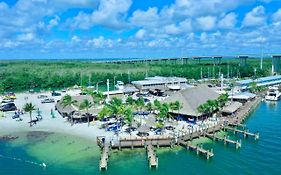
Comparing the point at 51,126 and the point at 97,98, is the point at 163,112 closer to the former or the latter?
the point at 51,126

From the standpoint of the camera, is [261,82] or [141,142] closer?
[141,142]

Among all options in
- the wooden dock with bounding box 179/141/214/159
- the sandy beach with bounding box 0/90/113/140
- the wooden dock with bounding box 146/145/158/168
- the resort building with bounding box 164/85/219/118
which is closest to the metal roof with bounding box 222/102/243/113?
the resort building with bounding box 164/85/219/118

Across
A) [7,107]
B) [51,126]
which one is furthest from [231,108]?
[7,107]

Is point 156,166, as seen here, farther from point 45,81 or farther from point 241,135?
point 45,81

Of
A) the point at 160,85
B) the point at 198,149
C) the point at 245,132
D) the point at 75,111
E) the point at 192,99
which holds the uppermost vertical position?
the point at 160,85

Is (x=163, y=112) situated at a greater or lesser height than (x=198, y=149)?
greater

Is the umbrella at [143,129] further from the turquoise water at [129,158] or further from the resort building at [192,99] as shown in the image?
the resort building at [192,99]

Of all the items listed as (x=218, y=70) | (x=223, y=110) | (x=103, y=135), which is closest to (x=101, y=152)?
(x=103, y=135)
